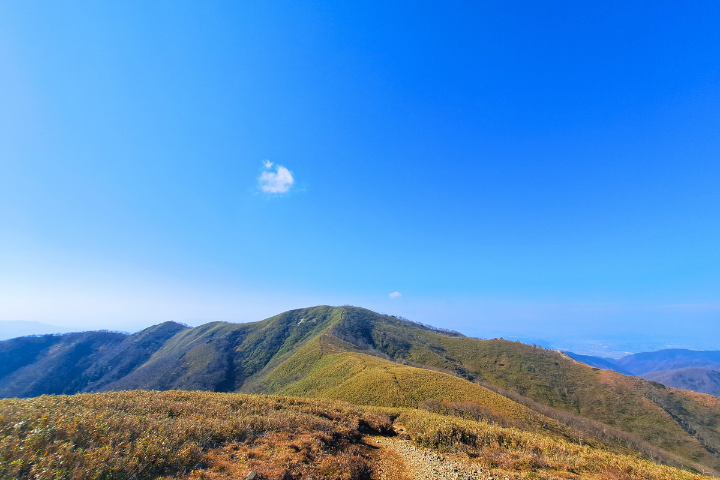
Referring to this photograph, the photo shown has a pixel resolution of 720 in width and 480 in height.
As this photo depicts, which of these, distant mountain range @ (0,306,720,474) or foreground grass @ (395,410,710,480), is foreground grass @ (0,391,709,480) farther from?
distant mountain range @ (0,306,720,474)

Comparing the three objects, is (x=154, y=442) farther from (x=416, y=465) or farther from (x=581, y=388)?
(x=581, y=388)

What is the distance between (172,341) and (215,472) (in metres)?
233

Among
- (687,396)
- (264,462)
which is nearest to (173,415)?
(264,462)

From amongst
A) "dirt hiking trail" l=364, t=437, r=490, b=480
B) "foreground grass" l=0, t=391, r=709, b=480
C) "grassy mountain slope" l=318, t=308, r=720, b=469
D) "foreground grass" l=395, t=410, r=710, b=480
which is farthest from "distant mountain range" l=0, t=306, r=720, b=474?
"dirt hiking trail" l=364, t=437, r=490, b=480

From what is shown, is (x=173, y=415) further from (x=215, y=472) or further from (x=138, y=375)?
(x=138, y=375)

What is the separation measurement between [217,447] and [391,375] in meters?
41.9

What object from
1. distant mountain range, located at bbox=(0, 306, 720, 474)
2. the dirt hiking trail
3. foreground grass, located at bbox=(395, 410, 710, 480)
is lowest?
distant mountain range, located at bbox=(0, 306, 720, 474)

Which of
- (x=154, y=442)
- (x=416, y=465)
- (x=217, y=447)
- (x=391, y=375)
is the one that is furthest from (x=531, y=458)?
(x=391, y=375)

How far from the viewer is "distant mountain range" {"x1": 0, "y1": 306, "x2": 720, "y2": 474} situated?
45.1 m

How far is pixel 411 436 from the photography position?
18.9 metres

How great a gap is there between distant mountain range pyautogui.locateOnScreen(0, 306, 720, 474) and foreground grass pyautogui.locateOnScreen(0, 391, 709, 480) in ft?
65.4

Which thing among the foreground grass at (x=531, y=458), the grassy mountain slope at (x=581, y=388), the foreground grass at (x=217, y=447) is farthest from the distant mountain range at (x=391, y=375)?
the foreground grass at (x=217, y=447)

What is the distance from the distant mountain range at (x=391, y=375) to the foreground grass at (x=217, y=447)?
19.9 metres

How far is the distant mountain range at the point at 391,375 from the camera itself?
45094mm
